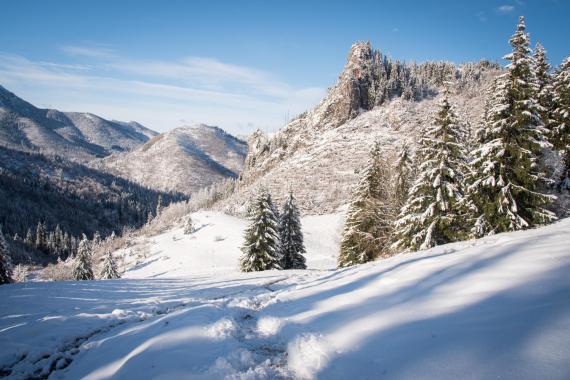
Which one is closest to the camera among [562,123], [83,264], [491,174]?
[491,174]

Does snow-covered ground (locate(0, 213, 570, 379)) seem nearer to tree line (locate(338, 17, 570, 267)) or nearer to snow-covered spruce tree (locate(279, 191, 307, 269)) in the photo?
tree line (locate(338, 17, 570, 267))

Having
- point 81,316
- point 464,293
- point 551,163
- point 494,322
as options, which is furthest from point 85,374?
point 551,163

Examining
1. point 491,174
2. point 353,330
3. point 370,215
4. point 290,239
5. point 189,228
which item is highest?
point 491,174

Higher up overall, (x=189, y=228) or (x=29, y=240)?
(x=189, y=228)

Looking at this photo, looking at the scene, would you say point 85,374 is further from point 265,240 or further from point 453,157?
point 265,240

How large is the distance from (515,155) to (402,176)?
25.7 feet

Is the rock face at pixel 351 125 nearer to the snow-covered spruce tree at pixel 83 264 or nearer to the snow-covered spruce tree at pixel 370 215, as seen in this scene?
the snow-covered spruce tree at pixel 83 264

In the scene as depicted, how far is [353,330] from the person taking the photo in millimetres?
5977

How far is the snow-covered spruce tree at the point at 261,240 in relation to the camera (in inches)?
1065

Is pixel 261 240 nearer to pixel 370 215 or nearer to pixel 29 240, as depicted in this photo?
pixel 370 215

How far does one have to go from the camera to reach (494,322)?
4.82 meters

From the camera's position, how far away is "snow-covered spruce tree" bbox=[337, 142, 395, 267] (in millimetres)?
22828

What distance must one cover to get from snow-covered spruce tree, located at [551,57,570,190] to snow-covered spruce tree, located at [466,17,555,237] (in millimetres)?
9299

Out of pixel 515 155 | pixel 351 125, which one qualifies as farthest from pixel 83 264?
pixel 351 125
